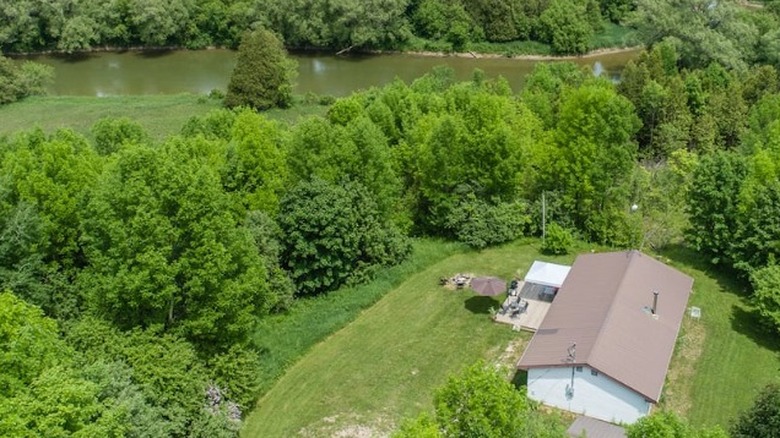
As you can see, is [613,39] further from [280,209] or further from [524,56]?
[280,209]

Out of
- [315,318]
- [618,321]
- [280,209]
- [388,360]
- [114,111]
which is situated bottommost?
[388,360]

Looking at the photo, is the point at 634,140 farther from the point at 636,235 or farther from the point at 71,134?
the point at 71,134

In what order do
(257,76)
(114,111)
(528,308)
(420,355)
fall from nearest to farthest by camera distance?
(420,355) < (528,308) < (257,76) < (114,111)

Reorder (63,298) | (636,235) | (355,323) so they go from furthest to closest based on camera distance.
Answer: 1. (636,235)
2. (355,323)
3. (63,298)

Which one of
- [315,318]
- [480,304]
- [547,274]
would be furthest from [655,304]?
[315,318]

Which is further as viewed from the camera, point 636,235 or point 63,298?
point 636,235

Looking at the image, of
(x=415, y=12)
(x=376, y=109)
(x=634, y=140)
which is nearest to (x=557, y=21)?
(x=415, y=12)

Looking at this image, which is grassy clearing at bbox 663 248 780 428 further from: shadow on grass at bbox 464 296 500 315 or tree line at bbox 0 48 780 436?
shadow on grass at bbox 464 296 500 315
